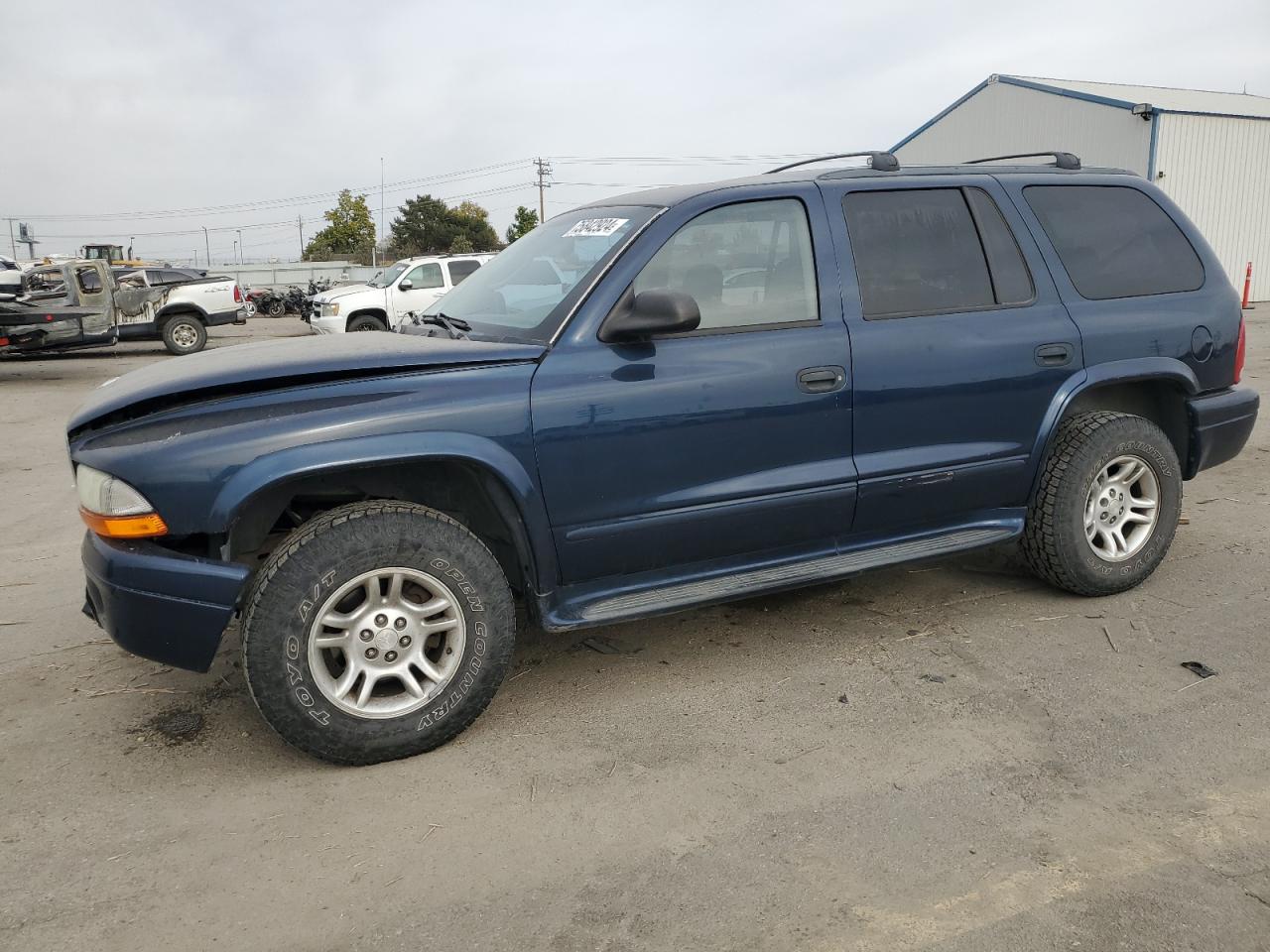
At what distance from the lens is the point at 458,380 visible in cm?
312

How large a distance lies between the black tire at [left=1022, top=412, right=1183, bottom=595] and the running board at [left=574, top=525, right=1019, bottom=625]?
8.0 inches

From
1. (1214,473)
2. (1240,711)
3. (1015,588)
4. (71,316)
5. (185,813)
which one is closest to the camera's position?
→ (185,813)

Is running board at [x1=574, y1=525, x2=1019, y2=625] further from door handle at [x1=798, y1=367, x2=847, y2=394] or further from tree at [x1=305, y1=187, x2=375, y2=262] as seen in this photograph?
tree at [x1=305, y1=187, x2=375, y2=262]

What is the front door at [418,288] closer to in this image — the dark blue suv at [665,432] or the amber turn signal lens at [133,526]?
the dark blue suv at [665,432]

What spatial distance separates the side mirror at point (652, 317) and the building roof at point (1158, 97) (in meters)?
26.3

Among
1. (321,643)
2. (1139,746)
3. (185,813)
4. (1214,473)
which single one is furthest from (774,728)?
(1214,473)

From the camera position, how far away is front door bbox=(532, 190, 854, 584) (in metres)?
3.23

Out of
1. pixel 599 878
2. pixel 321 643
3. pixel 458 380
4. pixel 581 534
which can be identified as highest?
pixel 458 380

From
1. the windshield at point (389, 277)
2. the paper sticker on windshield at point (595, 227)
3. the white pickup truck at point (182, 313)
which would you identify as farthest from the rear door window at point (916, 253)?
the white pickup truck at point (182, 313)

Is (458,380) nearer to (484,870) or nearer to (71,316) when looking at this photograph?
(484,870)

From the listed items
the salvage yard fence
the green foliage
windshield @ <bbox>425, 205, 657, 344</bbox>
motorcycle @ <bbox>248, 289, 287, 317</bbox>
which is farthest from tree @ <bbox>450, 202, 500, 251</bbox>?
windshield @ <bbox>425, 205, 657, 344</bbox>

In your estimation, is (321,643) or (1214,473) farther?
(1214,473)

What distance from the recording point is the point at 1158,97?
27.5 meters

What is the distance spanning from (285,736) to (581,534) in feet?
3.59
